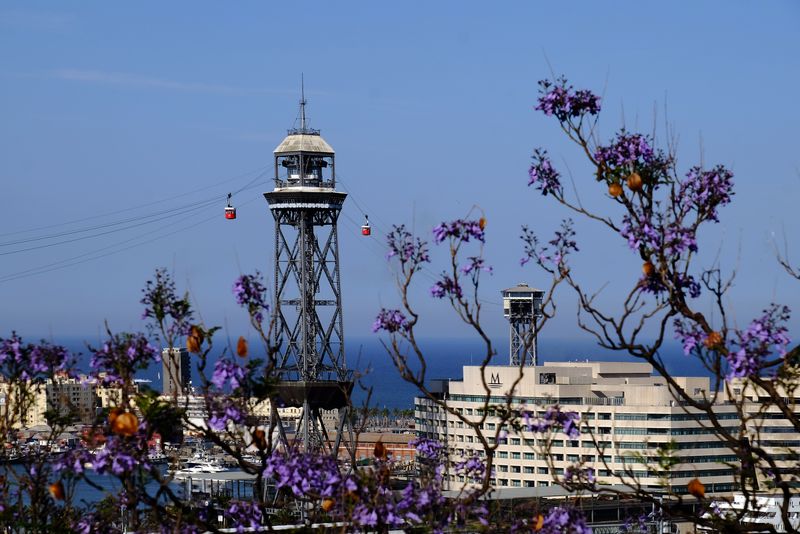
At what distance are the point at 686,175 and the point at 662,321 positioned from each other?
1.66 meters

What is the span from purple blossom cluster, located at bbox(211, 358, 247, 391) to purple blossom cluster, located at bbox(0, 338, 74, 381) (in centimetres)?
275

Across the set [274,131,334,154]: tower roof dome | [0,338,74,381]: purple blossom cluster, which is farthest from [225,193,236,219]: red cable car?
[0,338,74,381]: purple blossom cluster

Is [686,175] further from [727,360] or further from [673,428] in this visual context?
[673,428]

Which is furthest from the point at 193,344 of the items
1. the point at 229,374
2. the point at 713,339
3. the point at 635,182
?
the point at 713,339

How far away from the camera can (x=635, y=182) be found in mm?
12898

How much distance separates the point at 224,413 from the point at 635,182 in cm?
416

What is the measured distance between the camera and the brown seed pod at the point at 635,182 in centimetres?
1289

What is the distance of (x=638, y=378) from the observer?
10769 centimetres

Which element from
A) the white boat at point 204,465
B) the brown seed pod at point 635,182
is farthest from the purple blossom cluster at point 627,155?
the white boat at point 204,465

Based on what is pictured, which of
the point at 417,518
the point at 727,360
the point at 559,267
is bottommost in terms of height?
the point at 417,518

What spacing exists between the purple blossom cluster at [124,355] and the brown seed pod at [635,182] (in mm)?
4543

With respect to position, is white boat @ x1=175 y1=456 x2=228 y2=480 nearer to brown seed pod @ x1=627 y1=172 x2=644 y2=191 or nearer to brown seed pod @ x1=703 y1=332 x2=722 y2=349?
brown seed pod @ x1=627 y1=172 x2=644 y2=191

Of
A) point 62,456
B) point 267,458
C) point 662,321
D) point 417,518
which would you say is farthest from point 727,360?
point 62,456

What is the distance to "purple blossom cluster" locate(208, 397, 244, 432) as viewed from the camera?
39.1 feet
